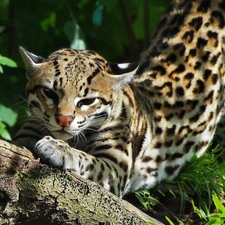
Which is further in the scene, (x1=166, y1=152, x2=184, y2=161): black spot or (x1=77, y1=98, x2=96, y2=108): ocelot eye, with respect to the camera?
(x1=166, y1=152, x2=184, y2=161): black spot

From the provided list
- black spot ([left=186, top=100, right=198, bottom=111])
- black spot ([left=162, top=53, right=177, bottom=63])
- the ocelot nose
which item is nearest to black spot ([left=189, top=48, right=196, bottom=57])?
black spot ([left=162, top=53, right=177, bottom=63])

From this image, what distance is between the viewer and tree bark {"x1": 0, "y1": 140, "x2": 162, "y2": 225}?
4.14 meters

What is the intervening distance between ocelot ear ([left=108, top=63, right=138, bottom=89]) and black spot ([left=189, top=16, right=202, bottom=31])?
3.80 feet

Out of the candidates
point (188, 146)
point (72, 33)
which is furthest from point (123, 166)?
point (72, 33)

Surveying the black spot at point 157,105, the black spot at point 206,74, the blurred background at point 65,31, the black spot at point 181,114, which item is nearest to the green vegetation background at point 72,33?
the blurred background at point 65,31

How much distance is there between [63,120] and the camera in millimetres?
4852

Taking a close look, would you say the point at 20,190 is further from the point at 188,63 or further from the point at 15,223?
the point at 188,63

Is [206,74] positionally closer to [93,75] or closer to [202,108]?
[202,108]

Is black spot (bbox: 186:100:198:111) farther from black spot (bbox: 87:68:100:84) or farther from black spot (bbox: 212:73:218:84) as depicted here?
black spot (bbox: 87:68:100:84)

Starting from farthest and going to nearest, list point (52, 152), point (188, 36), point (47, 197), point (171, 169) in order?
point (188, 36) < point (171, 169) < point (52, 152) < point (47, 197)

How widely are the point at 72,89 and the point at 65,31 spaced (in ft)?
7.88

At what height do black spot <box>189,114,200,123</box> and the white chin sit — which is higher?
the white chin

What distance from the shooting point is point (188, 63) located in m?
6.25

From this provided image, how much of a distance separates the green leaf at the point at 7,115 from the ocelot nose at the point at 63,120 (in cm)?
179
